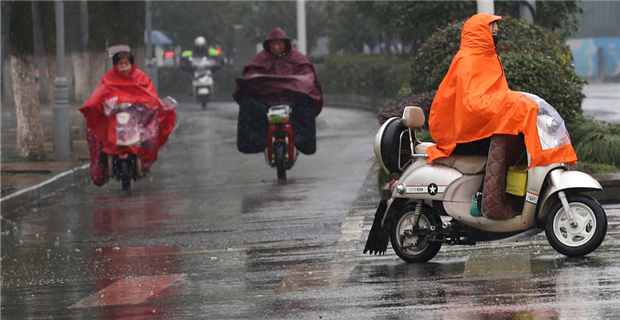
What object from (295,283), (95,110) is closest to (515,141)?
(295,283)

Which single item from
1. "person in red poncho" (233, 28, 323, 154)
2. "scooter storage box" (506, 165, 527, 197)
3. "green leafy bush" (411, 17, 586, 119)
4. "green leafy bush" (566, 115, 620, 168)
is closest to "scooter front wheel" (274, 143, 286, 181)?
"person in red poncho" (233, 28, 323, 154)

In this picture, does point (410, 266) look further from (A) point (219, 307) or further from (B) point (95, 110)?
(B) point (95, 110)

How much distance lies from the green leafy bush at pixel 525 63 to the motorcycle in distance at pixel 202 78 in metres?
24.5

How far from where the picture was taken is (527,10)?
15500mm

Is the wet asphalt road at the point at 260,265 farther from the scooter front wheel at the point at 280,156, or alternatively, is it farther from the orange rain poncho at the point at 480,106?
the orange rain poncho at the point at 480,106

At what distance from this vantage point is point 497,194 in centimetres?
786

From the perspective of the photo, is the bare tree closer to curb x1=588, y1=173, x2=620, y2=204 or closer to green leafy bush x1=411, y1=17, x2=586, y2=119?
green leafy bush x1=411, y1=17, x2=586, y2=119

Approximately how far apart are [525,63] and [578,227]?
16.8 feet

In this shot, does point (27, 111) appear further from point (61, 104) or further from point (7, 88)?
point (7, 88)

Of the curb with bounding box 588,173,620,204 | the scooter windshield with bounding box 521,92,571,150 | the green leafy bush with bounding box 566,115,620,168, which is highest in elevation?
the scooter windshield with bounding box 521,92,571,150

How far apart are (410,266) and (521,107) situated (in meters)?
1.43

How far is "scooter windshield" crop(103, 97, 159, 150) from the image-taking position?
14664mm

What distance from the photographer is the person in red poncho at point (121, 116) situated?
48.2 feet

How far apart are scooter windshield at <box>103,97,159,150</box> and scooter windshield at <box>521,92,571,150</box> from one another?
313 inches
